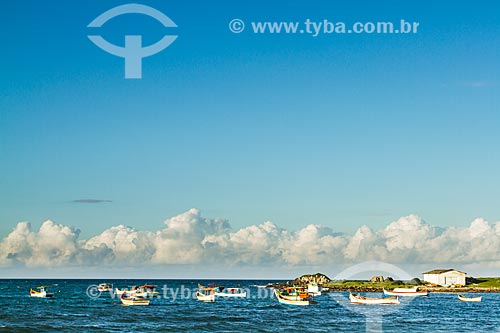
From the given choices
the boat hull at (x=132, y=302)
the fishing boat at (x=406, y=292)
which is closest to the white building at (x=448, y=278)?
the fishing boat at (x=406, y=292)

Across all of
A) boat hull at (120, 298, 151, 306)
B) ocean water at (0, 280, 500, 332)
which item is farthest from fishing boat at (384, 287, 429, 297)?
boat hull at (120, 298, 151, 306)

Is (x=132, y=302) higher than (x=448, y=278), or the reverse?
(x=448, y=278)

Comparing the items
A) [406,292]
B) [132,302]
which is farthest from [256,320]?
[406,292]

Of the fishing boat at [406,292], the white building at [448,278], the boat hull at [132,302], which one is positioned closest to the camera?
the boat hull at [132,302]

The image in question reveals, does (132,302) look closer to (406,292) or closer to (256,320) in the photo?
(256,320)

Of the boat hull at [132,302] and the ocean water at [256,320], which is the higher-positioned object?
the boat hull at [132,302]

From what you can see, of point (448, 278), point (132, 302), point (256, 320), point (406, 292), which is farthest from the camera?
point (448, 278)

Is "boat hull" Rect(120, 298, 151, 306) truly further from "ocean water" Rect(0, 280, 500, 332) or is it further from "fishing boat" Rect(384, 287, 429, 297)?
"fishing boat" Rect(384, 287, 429, 297)

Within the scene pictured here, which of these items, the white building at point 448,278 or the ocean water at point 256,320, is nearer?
the ocean water at point 256,320

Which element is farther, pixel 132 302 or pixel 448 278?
pixel 448 278

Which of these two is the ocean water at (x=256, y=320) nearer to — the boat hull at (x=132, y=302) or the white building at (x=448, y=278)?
the boat hull at (x=132, y=302)

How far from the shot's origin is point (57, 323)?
8231cm

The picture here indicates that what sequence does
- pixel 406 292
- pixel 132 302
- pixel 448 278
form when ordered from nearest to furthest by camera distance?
pixel 132 302
pixel 406 292
pixel 448 278

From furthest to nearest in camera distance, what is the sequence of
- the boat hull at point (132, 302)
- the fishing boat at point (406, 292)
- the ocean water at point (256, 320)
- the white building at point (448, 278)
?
the white building at point (448, 278)
the fishing boat at point (406, 292)
the boat hull at point (132, 302)
the ocean water at point (256, 320)
